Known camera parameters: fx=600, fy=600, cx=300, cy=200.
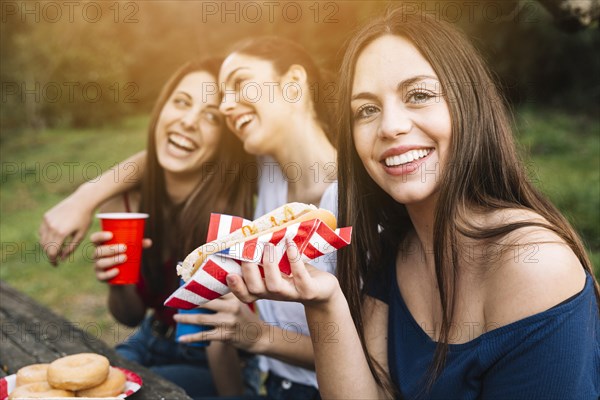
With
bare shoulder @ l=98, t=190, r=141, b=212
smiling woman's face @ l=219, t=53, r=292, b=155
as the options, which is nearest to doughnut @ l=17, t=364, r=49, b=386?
smiling woman's face @ l=219, t=53, r=292, b=155

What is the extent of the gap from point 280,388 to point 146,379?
74cm

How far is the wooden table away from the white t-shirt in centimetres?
55

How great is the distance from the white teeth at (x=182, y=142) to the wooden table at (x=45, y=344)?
922mm

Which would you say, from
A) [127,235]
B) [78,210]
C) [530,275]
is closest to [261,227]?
[530,275]

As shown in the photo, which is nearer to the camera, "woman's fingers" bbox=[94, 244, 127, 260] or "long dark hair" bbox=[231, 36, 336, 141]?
"woman's fingers" bbox=[94, 244, 127, 260]

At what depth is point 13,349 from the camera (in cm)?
211

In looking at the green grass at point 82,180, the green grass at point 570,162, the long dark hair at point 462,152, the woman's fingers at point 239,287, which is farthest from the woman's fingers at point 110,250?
the green grass at point 570,162

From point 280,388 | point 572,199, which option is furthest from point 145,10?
point 280,388

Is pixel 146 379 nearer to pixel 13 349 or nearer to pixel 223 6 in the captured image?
pixel 13 349

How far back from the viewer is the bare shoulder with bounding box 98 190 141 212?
3125 mm

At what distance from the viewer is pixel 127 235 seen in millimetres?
2344

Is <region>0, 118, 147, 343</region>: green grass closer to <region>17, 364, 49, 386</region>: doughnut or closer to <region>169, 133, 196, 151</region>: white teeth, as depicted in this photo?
<region>169, 133, 196, 151</region>: white teeth

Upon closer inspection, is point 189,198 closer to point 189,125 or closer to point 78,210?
point 189,125

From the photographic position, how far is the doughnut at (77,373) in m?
1.61
